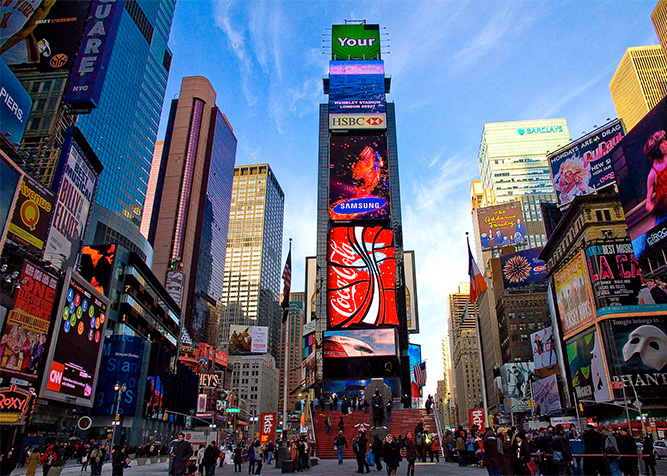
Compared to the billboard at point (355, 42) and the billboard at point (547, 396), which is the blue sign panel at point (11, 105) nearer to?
the billboard at point (355, 42)

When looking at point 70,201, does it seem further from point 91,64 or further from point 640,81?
point 640,81

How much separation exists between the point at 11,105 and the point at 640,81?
538ft

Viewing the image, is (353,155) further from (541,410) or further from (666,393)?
(541,410)

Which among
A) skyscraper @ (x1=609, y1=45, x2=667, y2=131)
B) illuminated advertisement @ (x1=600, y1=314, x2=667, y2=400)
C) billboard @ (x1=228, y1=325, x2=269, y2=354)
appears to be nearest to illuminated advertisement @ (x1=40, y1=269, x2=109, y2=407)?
illuminated advertisement @ (x1=600, y1=314, x2=667, y2=400)

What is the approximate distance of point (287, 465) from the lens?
21.6 m

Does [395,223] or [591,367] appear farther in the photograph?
[395,223]

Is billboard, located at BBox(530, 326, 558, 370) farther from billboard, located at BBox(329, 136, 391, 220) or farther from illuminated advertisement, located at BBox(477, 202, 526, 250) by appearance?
illuminated advertisement, located at BBox(477, 202, 526, 250)

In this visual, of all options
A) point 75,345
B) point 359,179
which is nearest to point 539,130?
point 359,179

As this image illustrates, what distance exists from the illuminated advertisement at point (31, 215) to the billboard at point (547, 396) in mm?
74324

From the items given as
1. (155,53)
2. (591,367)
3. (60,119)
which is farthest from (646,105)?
(60,119)

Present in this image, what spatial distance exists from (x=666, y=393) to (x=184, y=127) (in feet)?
498

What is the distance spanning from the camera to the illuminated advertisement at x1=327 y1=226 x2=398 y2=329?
192 feet

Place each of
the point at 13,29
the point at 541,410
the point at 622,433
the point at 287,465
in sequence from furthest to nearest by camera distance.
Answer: the point at 541,410 → the point at 13,29 → the point at 287,465 → the point at 622,433

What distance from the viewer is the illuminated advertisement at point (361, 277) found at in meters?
58.6
